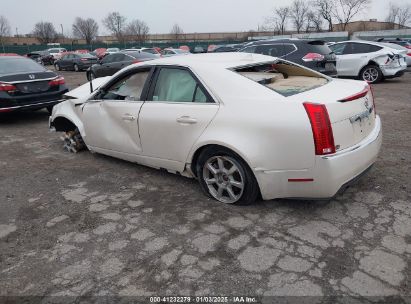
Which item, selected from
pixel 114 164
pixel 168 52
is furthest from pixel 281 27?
pixel 114 164

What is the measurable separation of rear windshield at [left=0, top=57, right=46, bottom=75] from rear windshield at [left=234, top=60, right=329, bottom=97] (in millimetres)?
6140

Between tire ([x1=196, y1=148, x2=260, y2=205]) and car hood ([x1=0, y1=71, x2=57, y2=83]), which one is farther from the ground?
car hood ([x1=0, y1=71, x2=57, y2=83])

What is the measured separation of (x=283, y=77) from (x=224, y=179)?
1.46 metres

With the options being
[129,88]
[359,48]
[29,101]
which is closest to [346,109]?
[129,88]

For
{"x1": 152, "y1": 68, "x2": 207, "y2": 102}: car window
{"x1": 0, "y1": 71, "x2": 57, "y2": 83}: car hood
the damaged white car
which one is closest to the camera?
{"x1": 152, "y1": 68, "x2": 207, "y2": 102}: car window

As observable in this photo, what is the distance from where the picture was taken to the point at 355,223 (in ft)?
10.6

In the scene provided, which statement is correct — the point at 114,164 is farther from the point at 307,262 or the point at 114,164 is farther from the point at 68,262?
the point at 307,262

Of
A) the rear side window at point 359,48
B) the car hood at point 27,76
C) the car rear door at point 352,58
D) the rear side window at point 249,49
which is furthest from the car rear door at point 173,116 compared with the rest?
the rear side window at point 359,48

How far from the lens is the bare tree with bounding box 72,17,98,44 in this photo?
8158 centimetres

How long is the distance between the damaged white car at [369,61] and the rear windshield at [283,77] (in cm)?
937

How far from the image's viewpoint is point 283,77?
13.7 feet

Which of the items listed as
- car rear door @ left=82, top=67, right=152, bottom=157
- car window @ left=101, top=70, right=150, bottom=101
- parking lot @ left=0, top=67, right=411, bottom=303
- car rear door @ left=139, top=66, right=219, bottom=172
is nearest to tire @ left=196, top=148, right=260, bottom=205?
parking lot @ left=0, top=67, right=411, bottom=303

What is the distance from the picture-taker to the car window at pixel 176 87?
3.73 metres

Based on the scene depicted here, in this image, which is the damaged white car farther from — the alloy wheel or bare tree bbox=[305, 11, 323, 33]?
bare tree bbox=[305, 11, 323, 33]
